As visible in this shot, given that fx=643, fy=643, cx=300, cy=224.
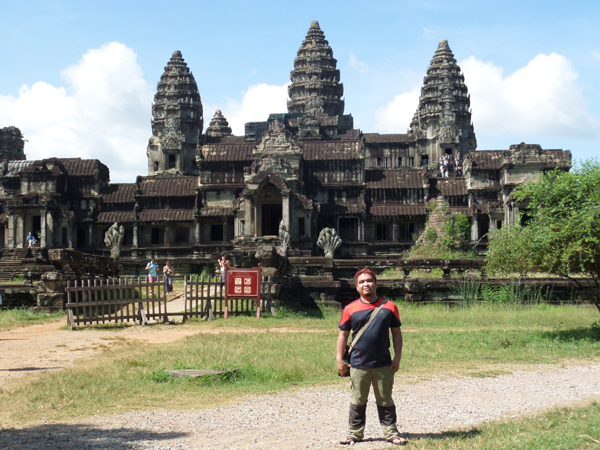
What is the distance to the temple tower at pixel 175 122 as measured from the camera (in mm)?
62562

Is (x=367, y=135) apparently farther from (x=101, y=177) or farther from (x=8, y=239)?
(x=8, y=239)

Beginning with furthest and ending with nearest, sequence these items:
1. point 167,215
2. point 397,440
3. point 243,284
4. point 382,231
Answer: point 167,215, point 382,231, point 243,284, point 397,440

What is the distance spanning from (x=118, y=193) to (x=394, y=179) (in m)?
20.0

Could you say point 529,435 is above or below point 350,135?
below

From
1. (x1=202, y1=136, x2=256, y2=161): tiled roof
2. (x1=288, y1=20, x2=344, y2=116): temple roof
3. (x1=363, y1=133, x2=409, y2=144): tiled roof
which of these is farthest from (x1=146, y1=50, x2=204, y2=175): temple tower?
(x1=202, y1=136, x2=256, y2=161): tiled roof

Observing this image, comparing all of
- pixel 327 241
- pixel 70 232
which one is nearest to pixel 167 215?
pixel 70 232

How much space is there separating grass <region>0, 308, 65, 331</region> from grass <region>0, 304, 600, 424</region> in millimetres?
4909

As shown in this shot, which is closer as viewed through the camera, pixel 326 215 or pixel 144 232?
pixel 326 215

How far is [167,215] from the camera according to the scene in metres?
44.4

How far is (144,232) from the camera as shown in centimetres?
4509

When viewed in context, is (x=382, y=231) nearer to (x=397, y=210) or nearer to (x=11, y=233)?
(x=397, y=210)

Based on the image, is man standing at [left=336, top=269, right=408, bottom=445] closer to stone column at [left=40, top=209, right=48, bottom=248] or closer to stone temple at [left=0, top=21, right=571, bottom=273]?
stone temple at [left=0, top=21, right=571, bottom=273]

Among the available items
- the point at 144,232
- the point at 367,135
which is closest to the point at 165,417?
the point at 144,232

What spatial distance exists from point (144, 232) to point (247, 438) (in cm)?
3949
